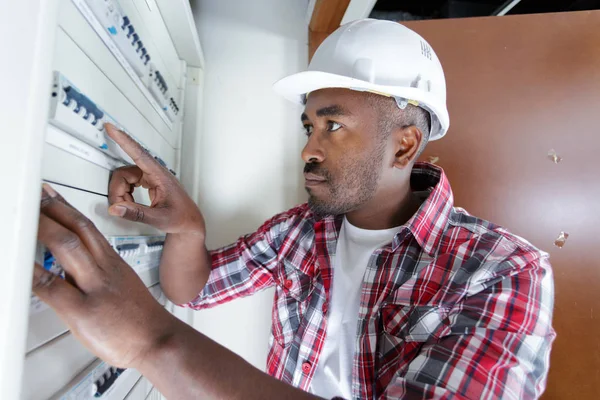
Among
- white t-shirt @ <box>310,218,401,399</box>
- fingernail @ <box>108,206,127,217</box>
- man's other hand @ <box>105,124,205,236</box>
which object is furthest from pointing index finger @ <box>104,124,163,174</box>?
white t-shirt @ <box>310,218,401,399</box>

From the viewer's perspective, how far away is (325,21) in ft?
4.70

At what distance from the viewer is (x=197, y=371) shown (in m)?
0.53

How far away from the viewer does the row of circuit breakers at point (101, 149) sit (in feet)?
1.74

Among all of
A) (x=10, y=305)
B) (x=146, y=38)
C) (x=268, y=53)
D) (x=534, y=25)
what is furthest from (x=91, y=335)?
(x=534, y=25)

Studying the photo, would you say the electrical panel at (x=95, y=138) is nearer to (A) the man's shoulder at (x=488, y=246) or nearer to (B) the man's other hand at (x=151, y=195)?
(B) the man's other hand at (x=151, y=195)

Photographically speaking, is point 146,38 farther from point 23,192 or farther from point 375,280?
point 375,280

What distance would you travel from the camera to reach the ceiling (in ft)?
6.64

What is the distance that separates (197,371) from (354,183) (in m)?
0.64

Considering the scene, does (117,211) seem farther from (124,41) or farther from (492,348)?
(492,348)

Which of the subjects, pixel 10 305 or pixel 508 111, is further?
pixel 508 111

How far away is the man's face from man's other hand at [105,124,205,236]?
35 cm

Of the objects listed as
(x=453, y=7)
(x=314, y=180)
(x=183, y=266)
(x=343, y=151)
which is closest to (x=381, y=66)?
(x=343, y=151)

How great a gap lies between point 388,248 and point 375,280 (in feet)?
0.30

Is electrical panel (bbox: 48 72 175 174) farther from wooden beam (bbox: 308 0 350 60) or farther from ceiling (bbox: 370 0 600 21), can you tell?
ceiling (bbox: 370 0 600 21)
